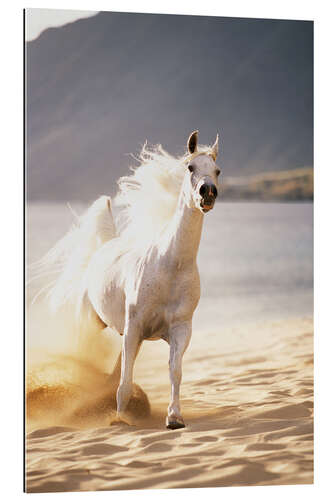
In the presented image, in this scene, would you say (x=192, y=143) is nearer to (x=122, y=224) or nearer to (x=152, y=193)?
(x=152, y=193)

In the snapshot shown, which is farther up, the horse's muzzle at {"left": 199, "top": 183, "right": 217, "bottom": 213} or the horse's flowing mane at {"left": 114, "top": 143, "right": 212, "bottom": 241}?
the horse's flowing mane at {"left": 114, "top": 143, "right": 212, "bottom": 241}

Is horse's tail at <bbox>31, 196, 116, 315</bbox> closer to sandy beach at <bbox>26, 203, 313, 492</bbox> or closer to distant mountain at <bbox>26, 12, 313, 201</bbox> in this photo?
sandy beach at <bbox>26, 203, 313, 492</bbox>

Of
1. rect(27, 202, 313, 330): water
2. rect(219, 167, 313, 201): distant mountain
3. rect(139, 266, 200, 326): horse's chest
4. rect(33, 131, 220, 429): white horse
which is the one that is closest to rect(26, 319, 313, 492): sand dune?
rect(27, 202, 313, 330): water

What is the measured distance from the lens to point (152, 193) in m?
4.51

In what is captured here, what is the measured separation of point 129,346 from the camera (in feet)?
13.9

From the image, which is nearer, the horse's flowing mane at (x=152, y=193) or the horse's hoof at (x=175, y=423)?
the horse's hoof at (x=175, y=423)

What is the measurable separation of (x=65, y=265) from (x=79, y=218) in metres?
0.31

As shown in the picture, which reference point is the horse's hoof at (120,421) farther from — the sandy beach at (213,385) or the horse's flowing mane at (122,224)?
the horse's flowing mane at (122,224)

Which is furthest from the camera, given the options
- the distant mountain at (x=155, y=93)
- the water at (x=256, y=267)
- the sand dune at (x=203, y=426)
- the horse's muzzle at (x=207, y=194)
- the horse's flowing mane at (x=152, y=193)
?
the water at (x=256, y=267)

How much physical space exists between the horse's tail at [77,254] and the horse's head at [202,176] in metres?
0.93

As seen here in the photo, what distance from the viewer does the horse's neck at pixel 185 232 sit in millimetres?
4129

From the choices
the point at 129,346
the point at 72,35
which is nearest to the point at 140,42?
the point at 72,35

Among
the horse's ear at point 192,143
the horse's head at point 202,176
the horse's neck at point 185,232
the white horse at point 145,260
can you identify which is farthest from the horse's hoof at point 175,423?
the horse's ear at point 192,143

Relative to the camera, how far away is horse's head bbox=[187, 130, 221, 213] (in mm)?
3924
